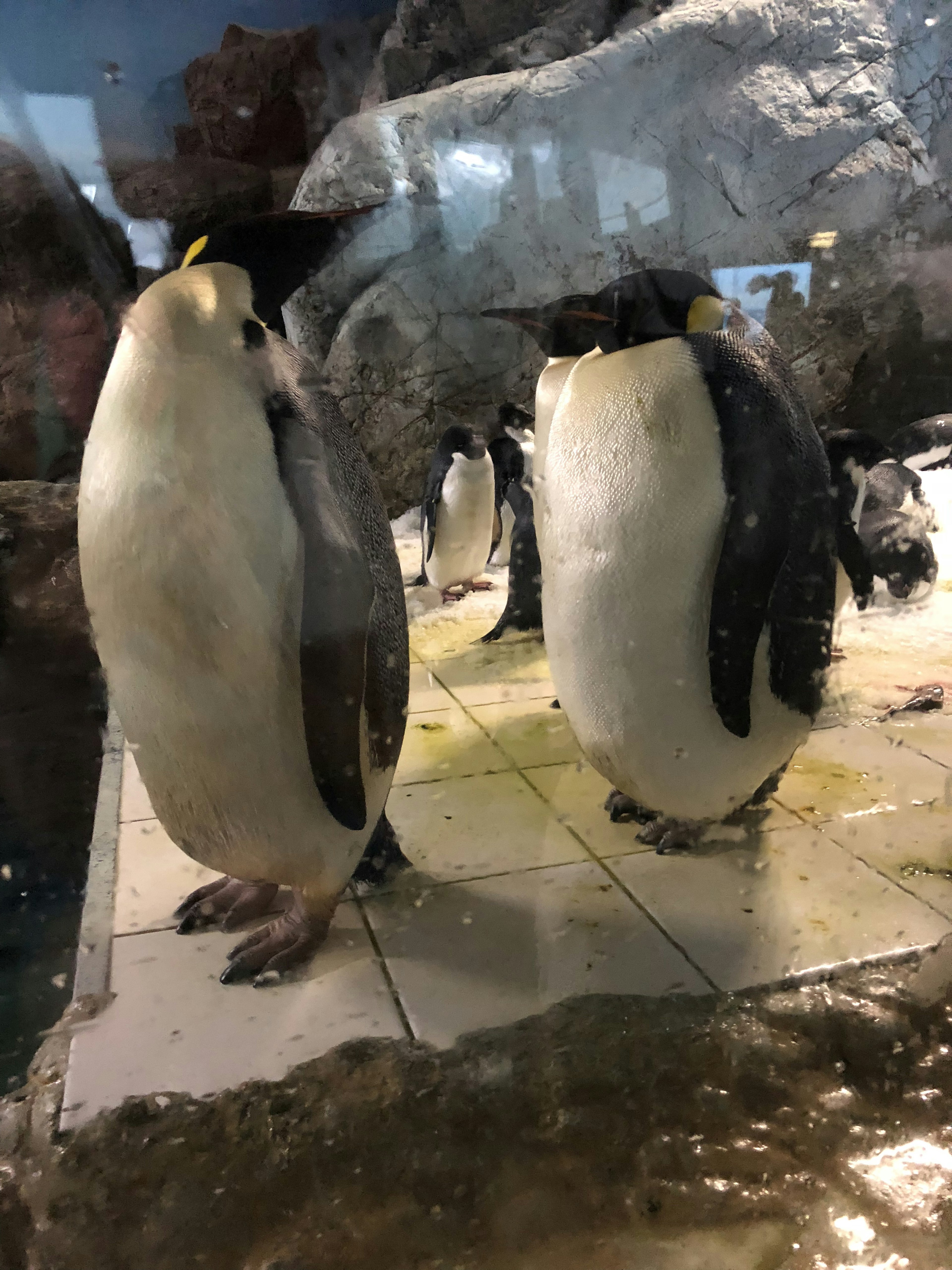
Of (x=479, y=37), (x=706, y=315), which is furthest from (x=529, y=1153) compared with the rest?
(x=479, y=37)

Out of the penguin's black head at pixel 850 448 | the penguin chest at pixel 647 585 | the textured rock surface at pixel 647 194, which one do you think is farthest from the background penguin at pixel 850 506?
the penguin chest at pixel 647 585

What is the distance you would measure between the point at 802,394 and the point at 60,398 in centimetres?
91

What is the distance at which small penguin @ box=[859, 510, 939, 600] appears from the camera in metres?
1.64

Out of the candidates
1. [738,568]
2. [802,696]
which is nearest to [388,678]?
[738,568]

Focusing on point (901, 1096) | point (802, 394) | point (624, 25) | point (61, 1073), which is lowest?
point (901, 1096)

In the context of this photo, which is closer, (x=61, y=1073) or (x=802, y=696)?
(x=61, y=1073)

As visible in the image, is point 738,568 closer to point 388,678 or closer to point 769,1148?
point 388,678

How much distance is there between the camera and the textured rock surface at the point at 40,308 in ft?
2.13

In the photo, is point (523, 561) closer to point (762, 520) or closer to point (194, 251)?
point (762, 520)

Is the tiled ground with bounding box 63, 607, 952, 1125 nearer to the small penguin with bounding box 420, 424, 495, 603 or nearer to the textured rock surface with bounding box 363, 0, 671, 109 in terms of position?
the small penguin with bounding box 420, 424, 495, 603

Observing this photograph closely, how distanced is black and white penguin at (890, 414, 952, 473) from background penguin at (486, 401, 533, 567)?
0.59 metres

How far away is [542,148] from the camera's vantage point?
3.14 ft

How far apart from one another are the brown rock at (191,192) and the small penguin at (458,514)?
1.43 ft

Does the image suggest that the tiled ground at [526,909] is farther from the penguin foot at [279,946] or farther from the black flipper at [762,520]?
the black flipper at [762,520]
